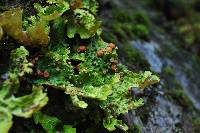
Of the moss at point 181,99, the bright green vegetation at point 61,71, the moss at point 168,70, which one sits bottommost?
the moss at point 181,99

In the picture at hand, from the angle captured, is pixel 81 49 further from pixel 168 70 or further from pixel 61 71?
pixel 168 70

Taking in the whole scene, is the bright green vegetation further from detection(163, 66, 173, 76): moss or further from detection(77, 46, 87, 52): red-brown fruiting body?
detection(163, 66, 173, 76): moss

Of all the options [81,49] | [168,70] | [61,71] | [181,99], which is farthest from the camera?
[168,70]

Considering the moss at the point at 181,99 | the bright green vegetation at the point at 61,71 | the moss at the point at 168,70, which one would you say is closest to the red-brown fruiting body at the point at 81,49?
the bright green vegetation at the point at 61,71

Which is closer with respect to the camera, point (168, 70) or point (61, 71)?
point (61, 71)

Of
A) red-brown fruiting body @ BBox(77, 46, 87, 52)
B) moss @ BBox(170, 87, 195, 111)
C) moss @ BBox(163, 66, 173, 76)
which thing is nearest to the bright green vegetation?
red-brown fruiting body @ BBox(77, 46, 87, 52)

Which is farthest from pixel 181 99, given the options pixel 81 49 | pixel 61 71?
pixel 61 71

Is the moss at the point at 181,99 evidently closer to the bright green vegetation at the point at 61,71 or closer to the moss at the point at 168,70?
the moss at the point at 168,70

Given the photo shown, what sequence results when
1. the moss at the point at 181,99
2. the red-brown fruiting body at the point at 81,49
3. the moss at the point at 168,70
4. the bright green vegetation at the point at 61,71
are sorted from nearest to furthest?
the bright green vegetation at the point at 61,71 → the red-brown fruiting body at the point at 81,49 → the moss at the point at 181,99 → the moss at the point at 168,70
